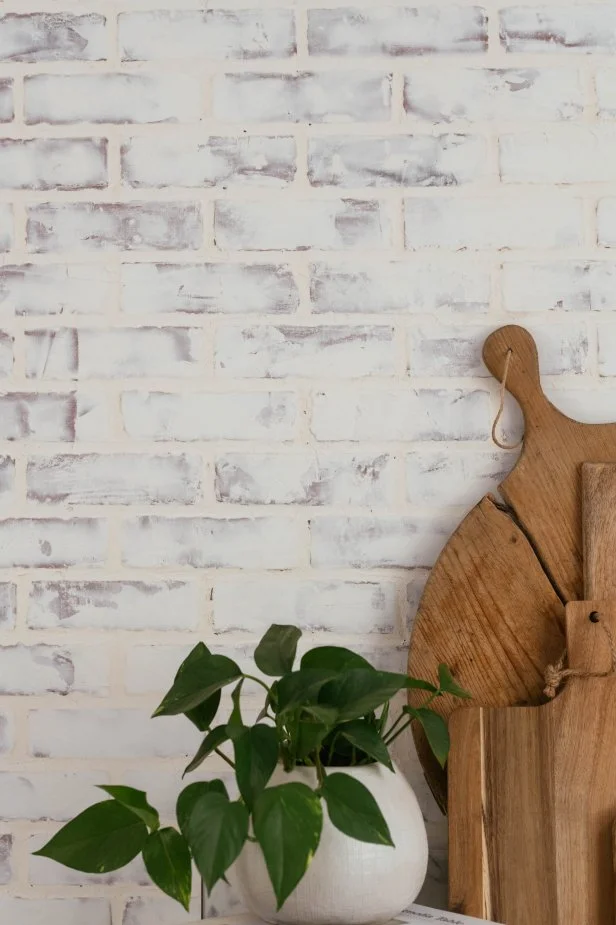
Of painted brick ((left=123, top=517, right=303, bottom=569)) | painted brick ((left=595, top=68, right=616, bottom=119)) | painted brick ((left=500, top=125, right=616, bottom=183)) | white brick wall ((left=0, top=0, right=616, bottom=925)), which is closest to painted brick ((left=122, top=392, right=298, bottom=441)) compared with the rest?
white brick wall ((left=0, top=0, right=616, bottom=925))

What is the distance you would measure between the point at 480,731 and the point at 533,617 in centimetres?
16

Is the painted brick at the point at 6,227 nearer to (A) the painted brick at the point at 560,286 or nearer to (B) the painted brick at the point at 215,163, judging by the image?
(B) the painted brick at the point at 215,163

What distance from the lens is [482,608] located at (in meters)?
1.23

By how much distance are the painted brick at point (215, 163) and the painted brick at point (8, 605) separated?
568mm

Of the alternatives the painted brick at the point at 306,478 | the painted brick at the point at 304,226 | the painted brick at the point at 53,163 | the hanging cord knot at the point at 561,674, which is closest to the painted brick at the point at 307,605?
the painted brick at the point at 306,478

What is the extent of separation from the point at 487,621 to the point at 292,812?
0.46m

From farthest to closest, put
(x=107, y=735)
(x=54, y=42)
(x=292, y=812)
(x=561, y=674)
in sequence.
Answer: (x=54, y=42), (x=107, y=735), (x=561, y=674), (x=292, y=812)

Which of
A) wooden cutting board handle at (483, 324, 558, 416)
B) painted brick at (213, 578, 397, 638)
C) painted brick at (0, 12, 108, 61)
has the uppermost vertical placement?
painted brick at (0, 12, 108, 61)

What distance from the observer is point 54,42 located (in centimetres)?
136

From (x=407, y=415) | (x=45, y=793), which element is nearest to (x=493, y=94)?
(x=407, y=415)

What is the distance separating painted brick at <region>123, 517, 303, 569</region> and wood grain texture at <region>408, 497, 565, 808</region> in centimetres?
20

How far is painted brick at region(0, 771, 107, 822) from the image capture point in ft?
4.08

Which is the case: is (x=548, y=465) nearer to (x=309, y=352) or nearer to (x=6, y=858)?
(x=309, y=352)

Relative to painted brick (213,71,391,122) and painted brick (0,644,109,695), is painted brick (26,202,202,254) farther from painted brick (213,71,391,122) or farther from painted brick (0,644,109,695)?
painted brick (0,644,109,695)
